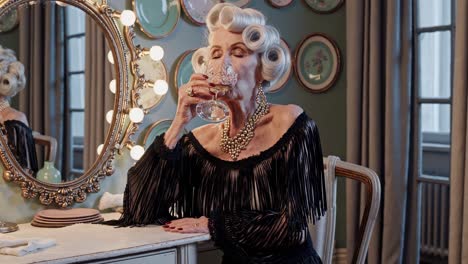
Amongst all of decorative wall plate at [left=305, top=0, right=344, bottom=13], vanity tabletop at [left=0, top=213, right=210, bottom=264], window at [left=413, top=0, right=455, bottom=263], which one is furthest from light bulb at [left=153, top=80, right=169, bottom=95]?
window at [left=413, top=0, right=455, bottom=263]

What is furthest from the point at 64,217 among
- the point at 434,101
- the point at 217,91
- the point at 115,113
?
the point at 434,101

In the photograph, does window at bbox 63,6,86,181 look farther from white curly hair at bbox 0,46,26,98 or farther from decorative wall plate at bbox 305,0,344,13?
decorative wall plate at bbox 305,0,344,13

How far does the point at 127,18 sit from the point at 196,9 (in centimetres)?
42

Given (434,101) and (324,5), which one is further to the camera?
(324,5)

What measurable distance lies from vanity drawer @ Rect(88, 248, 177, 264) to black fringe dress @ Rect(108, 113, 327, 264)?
15 cm

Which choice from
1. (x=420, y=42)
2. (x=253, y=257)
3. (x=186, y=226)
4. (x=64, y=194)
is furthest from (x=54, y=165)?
(x=420, y=42)

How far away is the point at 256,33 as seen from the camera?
238cm

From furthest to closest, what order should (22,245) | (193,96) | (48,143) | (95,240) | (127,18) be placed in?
1. (127,18)
2. (48,143)
3. (193,96)
4. (95,240)
5. (22,245)

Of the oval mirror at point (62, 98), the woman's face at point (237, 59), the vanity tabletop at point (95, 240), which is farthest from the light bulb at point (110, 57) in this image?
the vanity tabletop at point (95, 240)

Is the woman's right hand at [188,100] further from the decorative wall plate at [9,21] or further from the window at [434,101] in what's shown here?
the window at [434,101]

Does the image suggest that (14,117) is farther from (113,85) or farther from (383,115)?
(383,115)

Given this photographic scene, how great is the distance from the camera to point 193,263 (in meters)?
2.36

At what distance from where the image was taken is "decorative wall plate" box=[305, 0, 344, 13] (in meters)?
3.64

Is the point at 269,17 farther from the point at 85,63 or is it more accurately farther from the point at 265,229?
the point at 265,229
